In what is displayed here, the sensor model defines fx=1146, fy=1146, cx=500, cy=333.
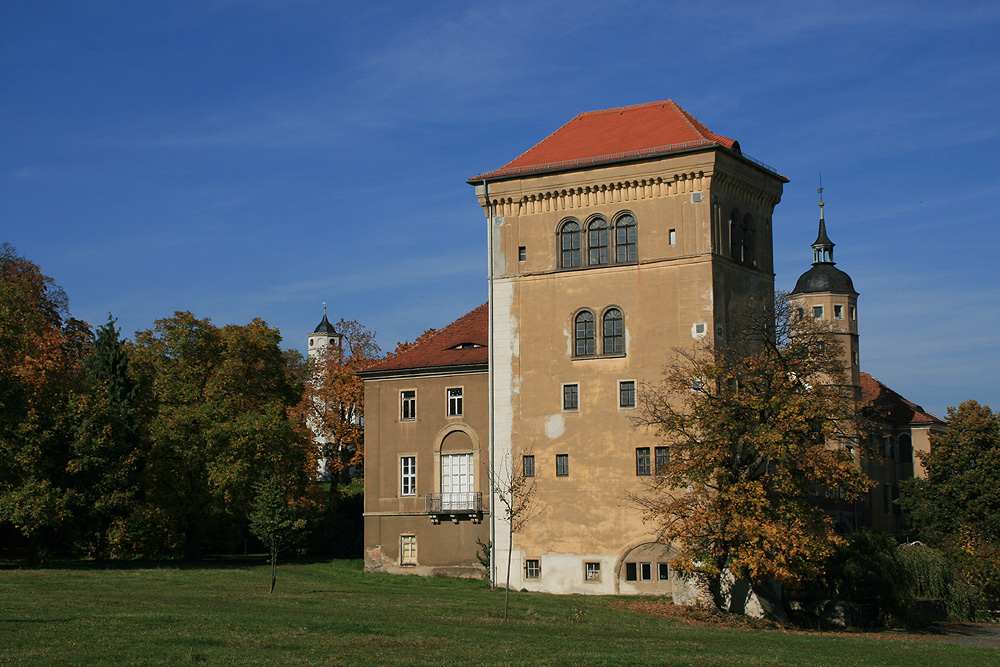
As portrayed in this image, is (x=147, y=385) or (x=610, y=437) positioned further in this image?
(x=147, y=385)

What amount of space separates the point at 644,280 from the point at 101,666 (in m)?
26.8

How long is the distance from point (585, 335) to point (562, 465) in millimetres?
4857

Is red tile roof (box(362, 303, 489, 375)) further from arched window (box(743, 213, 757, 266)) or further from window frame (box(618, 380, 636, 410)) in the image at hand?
arched window (box(743, 213, 757, 266))

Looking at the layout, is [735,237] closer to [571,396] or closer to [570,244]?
[570,244]

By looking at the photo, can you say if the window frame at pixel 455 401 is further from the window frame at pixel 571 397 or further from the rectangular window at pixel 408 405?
Answer: the window frame at pixel 571 397

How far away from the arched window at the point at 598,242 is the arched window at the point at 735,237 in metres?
4.50

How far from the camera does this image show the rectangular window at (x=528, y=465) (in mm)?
42594

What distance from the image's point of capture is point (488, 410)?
46.2 meters

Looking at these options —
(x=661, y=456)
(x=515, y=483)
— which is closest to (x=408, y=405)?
(x=515, y=483)

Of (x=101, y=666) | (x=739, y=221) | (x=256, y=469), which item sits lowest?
(x=101, y=666)

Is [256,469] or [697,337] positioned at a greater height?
[697,337]

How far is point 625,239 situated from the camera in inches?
1656

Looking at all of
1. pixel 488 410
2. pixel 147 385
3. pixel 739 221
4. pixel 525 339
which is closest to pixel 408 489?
pixel 488 410

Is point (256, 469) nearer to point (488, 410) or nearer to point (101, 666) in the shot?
point (488, 410)
